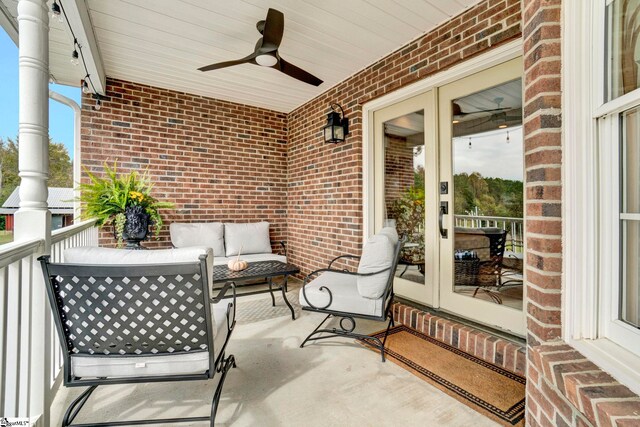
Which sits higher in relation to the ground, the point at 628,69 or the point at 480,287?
the point at 628,69

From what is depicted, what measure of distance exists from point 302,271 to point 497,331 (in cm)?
276

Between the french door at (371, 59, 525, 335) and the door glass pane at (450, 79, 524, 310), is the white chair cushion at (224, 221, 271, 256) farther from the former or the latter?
the door glass pane at (450, 79, 524, 310)

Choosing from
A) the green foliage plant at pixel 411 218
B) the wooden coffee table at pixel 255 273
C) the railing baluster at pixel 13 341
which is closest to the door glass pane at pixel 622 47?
the green foliage plant at pixel 411 218

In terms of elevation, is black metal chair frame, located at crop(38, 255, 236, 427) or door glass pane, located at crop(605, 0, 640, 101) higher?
door glass pane, located at crop(605, 0, 640, 101)

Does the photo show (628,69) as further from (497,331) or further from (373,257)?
(497,331)

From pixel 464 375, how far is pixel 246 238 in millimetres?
3084

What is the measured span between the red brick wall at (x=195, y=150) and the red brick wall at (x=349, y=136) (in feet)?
1.30

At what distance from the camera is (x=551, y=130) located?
1.29 metres

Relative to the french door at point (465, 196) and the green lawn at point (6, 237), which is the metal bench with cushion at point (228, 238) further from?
the green lawn at point (6, 237)

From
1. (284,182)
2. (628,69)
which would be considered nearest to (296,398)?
(628,69)

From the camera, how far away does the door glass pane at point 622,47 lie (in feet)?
3.35

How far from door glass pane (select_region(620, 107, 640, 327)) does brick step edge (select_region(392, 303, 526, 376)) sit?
3.42ft

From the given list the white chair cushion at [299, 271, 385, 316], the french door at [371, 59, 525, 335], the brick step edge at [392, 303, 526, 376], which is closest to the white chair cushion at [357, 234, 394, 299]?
the white chair cushion at [299, 271, 385, 316]

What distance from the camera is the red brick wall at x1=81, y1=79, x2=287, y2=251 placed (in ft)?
12.4
